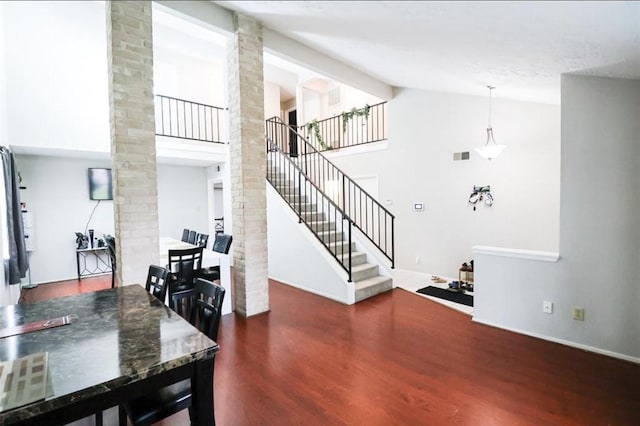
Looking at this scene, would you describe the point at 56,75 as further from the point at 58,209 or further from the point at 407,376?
the point at 407,376

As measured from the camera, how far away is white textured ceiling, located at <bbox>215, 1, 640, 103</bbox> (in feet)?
6.48

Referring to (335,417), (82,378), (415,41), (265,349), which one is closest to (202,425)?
(82,378)

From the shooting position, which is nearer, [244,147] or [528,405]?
[528,405]

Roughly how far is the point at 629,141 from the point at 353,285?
3.34 metres

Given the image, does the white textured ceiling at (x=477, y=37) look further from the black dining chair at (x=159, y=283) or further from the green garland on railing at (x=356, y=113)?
the black dining chair at (x=159, y=283)

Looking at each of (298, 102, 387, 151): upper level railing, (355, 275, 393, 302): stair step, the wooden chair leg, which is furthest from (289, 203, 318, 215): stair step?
the wooden chair leg

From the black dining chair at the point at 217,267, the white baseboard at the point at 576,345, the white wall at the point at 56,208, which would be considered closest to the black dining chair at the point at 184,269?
the black dining chair at the point at 217,267

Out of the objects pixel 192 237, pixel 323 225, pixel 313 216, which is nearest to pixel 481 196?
pixel 323 225

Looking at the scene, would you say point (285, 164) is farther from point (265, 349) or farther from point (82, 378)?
point (82, 378)

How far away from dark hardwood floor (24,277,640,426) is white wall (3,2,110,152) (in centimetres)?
468

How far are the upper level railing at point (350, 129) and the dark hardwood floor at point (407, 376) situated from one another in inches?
186

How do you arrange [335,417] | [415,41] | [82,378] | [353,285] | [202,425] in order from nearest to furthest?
1. [82,378]
2. [202,425]
3. [335,417]
4. [415,41]
5. [353,285]

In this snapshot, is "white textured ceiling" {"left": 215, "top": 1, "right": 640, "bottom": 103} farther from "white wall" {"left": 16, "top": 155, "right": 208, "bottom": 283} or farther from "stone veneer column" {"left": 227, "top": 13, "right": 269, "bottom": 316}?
"white wall" {"left": 16, "top": 155, "right": 208, "bottom": 283}

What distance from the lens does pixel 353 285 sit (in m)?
4.45
